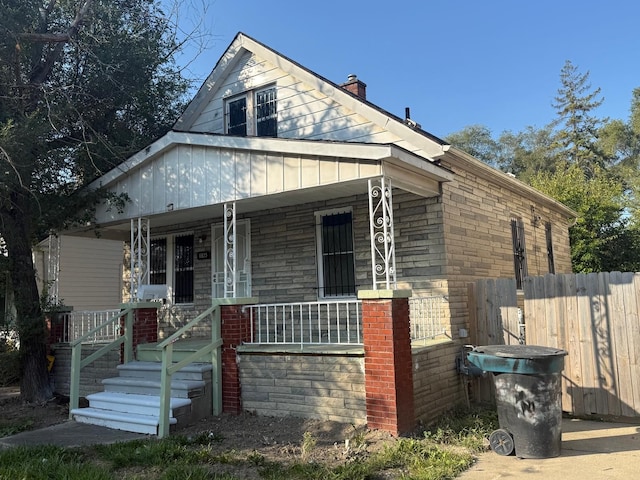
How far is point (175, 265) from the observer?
11.7 meters

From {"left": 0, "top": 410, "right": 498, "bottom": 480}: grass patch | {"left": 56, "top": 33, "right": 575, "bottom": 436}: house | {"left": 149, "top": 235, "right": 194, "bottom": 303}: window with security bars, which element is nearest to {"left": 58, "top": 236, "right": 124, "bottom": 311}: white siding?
{"left": 149, "top": 235, "right": 194, "bottom": 303}: window with security bars

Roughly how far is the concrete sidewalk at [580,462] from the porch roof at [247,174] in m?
3.71

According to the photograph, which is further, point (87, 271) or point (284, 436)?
point (87, 271)

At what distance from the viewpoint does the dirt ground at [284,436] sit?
214 inches

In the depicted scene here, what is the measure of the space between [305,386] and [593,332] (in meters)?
3.99

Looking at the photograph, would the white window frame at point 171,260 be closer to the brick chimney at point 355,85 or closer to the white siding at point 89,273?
the white siding at point 89,273

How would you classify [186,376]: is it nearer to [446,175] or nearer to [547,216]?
[446,175]

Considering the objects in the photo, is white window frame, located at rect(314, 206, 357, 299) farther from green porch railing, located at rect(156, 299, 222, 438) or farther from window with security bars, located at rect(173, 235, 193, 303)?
window with security bars, located at rect(173, 235, 193, 303)

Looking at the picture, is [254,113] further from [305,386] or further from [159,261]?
[305,386]

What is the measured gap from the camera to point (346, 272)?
9219 millimetres

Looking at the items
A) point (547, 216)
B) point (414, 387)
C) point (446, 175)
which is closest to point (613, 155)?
point (547, 216)

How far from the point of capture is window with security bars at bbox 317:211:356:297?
920 centimetres

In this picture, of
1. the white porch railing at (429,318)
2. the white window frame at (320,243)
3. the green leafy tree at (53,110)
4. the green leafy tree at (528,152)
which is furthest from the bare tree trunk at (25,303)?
the green leafy tree at (528,152)

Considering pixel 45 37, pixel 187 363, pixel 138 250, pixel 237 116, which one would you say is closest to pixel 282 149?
A: pixel 187 363
